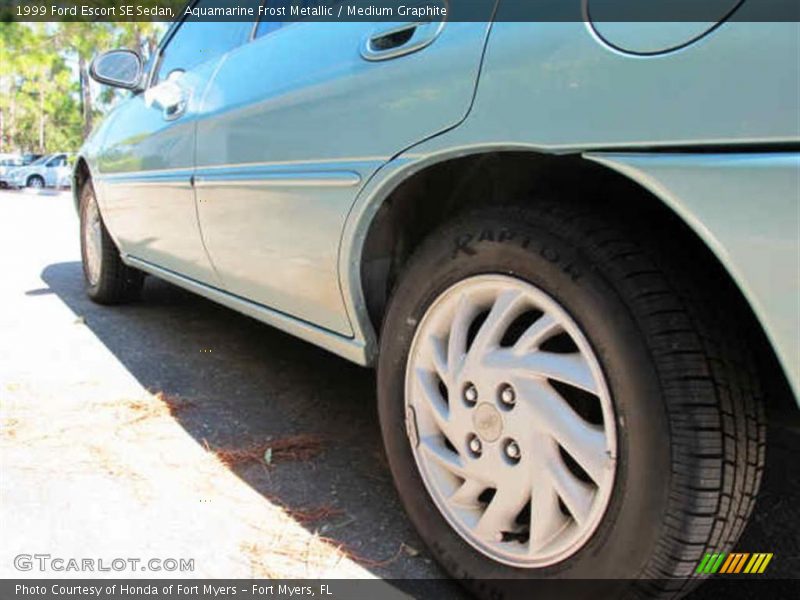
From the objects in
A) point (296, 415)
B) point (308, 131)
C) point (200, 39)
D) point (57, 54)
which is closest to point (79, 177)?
→ point (200, 39)

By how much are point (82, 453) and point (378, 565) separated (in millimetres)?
1179

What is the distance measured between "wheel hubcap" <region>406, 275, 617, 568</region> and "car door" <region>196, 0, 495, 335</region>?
0.40 meters

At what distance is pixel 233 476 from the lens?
2.30 m

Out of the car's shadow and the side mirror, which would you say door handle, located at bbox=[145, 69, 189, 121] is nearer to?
the side mirror

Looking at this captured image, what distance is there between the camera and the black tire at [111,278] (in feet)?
14.4

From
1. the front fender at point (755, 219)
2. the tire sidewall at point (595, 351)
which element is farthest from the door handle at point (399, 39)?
the front fender at point (755, 219)

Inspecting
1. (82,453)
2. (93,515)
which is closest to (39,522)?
(93,515)

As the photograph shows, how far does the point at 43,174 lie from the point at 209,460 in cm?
3033

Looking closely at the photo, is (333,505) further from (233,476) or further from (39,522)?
(39,522)

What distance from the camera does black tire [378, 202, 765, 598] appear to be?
1.26 meters

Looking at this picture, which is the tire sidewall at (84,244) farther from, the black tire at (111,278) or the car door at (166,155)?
the car door at (166,155)

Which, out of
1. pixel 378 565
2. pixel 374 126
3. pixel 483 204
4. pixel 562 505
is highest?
pixel 374 126

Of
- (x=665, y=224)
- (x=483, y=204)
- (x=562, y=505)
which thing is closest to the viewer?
(x=665, y=224)

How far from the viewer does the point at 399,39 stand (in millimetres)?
1754
